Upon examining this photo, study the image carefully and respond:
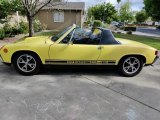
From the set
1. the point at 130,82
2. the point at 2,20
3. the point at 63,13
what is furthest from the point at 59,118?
the point at 63,13

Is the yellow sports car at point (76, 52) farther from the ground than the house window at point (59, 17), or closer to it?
closer to it

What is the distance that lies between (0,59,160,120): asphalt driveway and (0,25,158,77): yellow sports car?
15.0 inches

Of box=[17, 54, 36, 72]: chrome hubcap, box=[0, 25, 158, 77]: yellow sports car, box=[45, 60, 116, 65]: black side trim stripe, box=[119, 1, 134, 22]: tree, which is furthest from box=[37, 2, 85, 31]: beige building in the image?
box=[119, 1, 134, 22]: tree

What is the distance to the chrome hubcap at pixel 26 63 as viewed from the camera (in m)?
5.56

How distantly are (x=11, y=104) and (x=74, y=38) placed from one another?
8.22 ft

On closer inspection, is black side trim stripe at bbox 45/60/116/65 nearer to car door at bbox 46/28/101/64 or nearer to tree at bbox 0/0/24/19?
car door at bbox 46/28/101/64

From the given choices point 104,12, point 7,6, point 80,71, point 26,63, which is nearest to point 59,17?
point 7,6

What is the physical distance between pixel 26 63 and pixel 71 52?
1233mm

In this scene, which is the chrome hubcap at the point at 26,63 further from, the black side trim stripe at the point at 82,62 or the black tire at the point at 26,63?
the black side trim stripe at the point at 82,62

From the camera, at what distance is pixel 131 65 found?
5926 mm

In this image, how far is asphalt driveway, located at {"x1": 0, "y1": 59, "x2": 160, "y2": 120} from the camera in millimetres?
3697

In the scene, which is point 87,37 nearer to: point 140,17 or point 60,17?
point 60,17

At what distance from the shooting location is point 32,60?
5598mm

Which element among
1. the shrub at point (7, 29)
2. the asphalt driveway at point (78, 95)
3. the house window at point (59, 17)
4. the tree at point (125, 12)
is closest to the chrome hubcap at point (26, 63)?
the asphalt driveway at point (78, 95)
